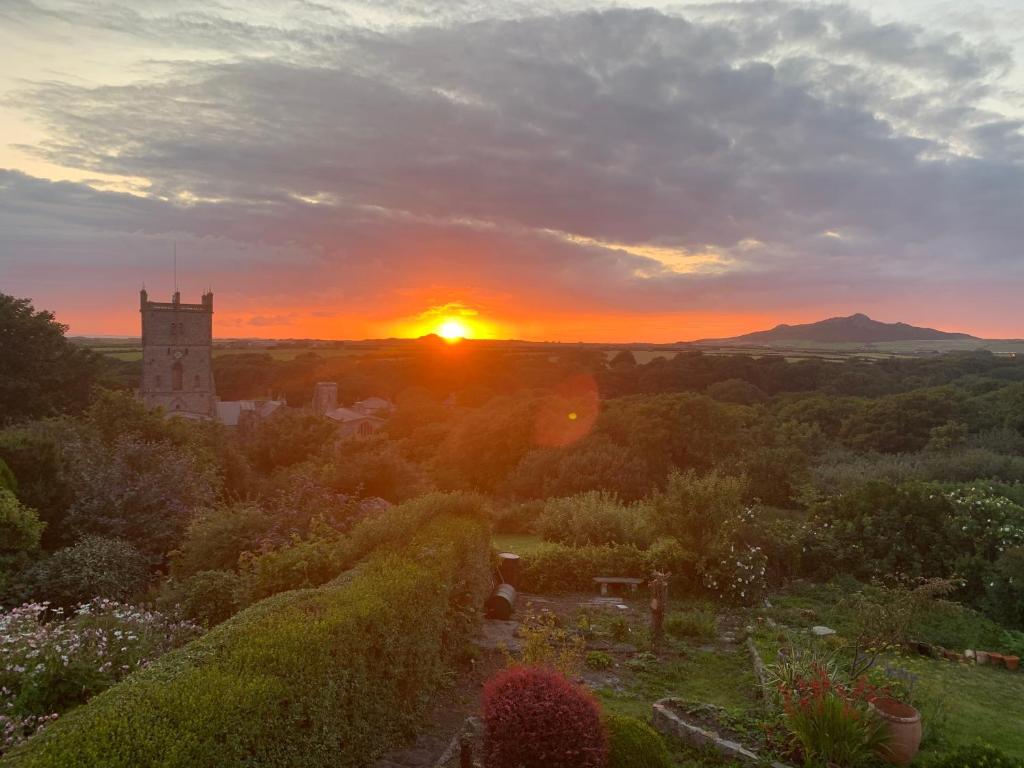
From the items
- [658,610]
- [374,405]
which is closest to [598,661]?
[658,610]

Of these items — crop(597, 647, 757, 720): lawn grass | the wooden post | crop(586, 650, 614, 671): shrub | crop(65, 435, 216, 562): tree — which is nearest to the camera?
crop(597, 647, 757, 720): lawn grass

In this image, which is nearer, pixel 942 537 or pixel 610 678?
pixel 610 678

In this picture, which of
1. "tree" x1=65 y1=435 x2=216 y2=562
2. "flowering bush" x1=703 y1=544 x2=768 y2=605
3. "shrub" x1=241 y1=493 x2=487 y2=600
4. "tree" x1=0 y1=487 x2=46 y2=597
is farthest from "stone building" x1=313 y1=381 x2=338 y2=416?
"shrub" x1=241 y1=493 x2=487 y2=600

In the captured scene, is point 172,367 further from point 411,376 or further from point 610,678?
point 610,678

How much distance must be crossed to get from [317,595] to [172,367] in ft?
166

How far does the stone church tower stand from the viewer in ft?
165

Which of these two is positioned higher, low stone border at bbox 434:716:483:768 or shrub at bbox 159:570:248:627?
shrub at bbox 159:570:248:627

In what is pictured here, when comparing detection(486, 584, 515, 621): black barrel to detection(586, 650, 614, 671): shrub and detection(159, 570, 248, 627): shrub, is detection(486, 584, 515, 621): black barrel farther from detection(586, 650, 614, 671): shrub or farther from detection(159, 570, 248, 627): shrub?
detection(159, 570, 248, 627): shrub

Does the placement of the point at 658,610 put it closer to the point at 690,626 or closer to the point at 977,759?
the point at 690,626

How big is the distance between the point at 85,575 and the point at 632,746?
885cm

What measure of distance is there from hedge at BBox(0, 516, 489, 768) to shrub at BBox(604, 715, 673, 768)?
2.06 m

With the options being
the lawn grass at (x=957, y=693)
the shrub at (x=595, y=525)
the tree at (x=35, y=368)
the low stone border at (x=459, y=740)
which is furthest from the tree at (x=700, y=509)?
the tree at (x=35, y=368)

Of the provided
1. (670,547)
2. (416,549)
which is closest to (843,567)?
(670,547)

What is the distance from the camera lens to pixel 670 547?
42.0 ft
